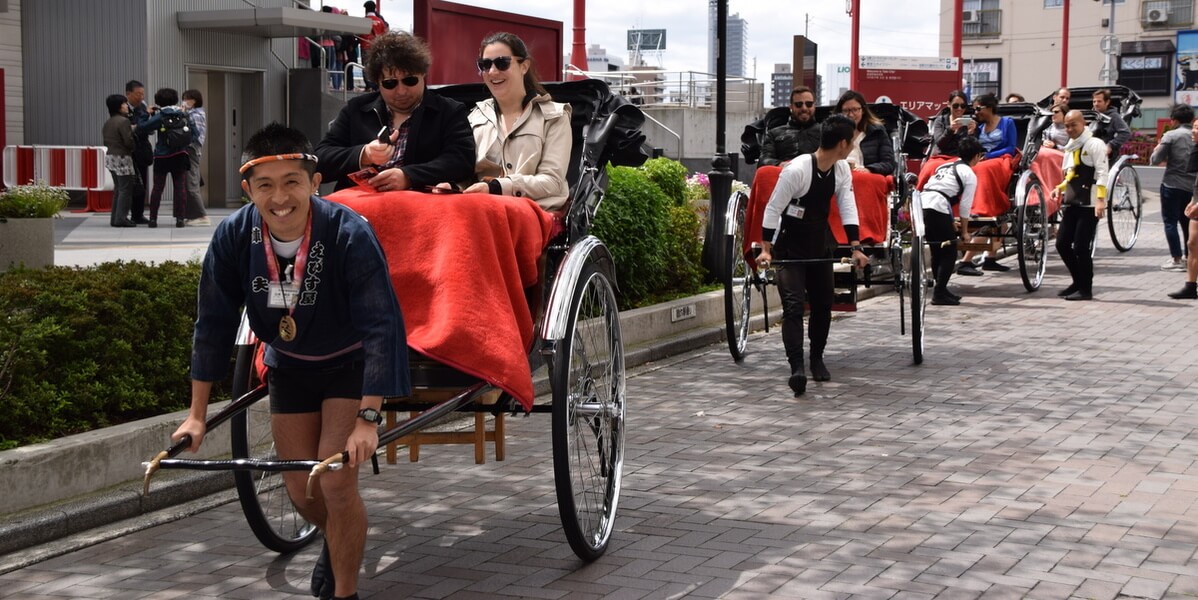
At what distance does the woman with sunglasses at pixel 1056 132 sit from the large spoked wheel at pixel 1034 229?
1.95m

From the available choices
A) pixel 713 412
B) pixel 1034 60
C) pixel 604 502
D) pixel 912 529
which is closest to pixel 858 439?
pixel 713 412

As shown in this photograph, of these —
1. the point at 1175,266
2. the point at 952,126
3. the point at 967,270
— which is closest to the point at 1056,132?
the point at 967,270

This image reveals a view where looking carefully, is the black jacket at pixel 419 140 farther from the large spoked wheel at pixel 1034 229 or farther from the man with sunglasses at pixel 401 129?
the large spoked wheel at pixel 1034 229

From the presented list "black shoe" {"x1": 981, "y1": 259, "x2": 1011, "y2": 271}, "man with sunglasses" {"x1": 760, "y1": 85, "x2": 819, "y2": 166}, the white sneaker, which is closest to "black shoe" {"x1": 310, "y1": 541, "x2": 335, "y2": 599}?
"man with sunglasses" {"x1": 760, "y1": 85, "x2": 819, "y2": 166}

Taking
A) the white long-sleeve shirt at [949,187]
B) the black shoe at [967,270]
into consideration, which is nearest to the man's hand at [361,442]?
the white long-sleeve shirt at [949,187]

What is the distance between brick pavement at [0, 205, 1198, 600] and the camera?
5160 millimetres

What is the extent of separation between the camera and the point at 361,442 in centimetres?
414

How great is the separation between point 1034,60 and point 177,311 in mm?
68208

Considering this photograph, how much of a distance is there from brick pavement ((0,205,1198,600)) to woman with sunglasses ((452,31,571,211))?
152 cm

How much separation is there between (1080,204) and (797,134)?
4325 millimetres

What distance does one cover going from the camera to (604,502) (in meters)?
5.71

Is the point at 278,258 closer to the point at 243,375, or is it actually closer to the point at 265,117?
the point at 243,375

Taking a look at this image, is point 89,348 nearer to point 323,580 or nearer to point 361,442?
point 323,580

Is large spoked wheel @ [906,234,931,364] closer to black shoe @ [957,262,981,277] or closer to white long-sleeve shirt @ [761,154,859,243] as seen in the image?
white long-sleeve shirt @ [761,154,859,243]
